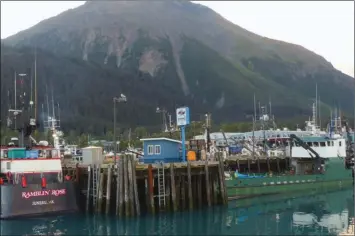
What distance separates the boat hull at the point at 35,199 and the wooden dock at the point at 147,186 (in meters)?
1.97

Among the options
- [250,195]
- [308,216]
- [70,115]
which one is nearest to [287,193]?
[250,195]

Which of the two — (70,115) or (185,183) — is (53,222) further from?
(70,115)

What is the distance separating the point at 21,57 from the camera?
172 metres

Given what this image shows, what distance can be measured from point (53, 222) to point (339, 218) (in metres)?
21.1

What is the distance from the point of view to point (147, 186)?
3622cm

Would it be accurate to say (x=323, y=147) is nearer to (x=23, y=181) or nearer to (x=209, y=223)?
(x=209, y=223)

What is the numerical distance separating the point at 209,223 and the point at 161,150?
33.1 feet

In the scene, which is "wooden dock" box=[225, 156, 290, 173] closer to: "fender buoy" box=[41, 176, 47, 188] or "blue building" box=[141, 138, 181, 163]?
"blue building" box=[141, 138, 181, 163]

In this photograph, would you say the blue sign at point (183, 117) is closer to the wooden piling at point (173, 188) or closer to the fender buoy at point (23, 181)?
the wooden piling at point (173, 188)

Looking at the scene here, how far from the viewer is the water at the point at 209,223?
105ft

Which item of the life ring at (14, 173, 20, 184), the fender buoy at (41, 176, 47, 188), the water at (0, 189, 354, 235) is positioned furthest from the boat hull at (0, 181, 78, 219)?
the life ring at (14, 173, 20, 184)

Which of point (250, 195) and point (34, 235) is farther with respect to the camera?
point (250, 195)

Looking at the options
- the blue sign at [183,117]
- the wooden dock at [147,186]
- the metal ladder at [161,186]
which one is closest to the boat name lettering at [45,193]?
the wooden dock at [147,186]

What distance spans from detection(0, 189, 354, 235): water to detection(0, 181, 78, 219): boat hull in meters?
0.59
